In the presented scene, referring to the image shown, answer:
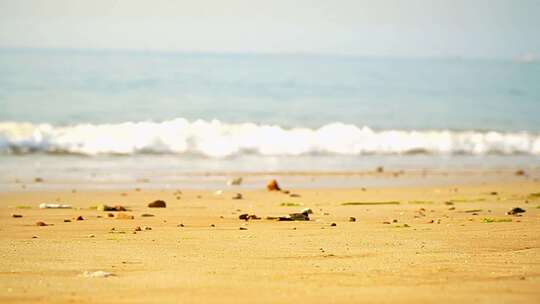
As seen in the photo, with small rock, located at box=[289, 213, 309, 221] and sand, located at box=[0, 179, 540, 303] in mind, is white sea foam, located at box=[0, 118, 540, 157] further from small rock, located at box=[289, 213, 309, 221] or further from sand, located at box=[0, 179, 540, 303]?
small rock, located at box=[289, 213, 309, 221]

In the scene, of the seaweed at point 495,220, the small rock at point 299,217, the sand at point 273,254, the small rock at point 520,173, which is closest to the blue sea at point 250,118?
the small rock at point 520,173

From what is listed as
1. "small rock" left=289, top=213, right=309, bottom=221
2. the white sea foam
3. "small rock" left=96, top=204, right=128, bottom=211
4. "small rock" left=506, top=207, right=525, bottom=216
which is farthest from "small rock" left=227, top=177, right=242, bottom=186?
the white sea foam

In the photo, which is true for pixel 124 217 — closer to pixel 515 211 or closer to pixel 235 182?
pixel 515 211

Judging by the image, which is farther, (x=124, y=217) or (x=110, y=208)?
(x=110, y=208)

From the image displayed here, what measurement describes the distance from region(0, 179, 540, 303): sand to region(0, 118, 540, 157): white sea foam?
371 inches

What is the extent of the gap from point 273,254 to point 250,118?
22037 millimetres

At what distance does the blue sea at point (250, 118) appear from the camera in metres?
20.5

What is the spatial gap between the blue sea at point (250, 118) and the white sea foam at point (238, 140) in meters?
0.04

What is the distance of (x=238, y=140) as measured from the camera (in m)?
24.0

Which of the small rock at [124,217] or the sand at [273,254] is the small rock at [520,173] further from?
the small rock at [124,217]

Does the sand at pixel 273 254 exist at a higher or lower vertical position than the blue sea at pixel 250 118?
lower

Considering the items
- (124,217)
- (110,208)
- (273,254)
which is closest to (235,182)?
(110,208)

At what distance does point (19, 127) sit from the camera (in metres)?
24.7

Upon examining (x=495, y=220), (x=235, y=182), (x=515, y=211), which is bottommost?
(x=495, y=220)
